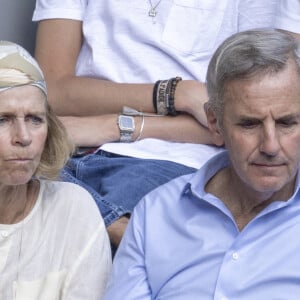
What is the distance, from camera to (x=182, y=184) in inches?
95.6

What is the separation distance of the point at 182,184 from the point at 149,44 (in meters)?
0.88

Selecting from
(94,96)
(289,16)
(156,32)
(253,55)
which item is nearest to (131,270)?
(253,55)

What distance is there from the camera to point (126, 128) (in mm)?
3008

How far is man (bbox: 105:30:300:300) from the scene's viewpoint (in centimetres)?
217

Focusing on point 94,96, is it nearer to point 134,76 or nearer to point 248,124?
point 134,76

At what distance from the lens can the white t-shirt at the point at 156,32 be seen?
315 cm

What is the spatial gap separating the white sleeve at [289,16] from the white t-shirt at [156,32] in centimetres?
7

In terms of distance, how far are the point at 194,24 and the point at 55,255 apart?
1.12 m

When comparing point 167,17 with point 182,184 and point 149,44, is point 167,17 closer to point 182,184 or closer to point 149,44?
point 149,44

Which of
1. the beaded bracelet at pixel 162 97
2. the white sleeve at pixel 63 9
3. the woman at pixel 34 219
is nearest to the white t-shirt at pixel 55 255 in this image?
the woman at pixel 34 219

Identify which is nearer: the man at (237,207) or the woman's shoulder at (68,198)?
the man at (237,207)

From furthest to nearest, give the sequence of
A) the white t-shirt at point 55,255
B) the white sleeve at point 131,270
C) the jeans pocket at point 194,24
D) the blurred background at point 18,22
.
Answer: the blurred background at point 18,22 → the jeans pocket at point 194,24 → the white t-shirt at point 55,255 → the white sleeve at point 131,270

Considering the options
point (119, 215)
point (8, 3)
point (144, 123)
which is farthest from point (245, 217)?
point (8, 3)

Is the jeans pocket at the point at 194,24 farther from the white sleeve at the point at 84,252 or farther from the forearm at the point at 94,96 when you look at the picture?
the white sleeve at the point at 84,252
